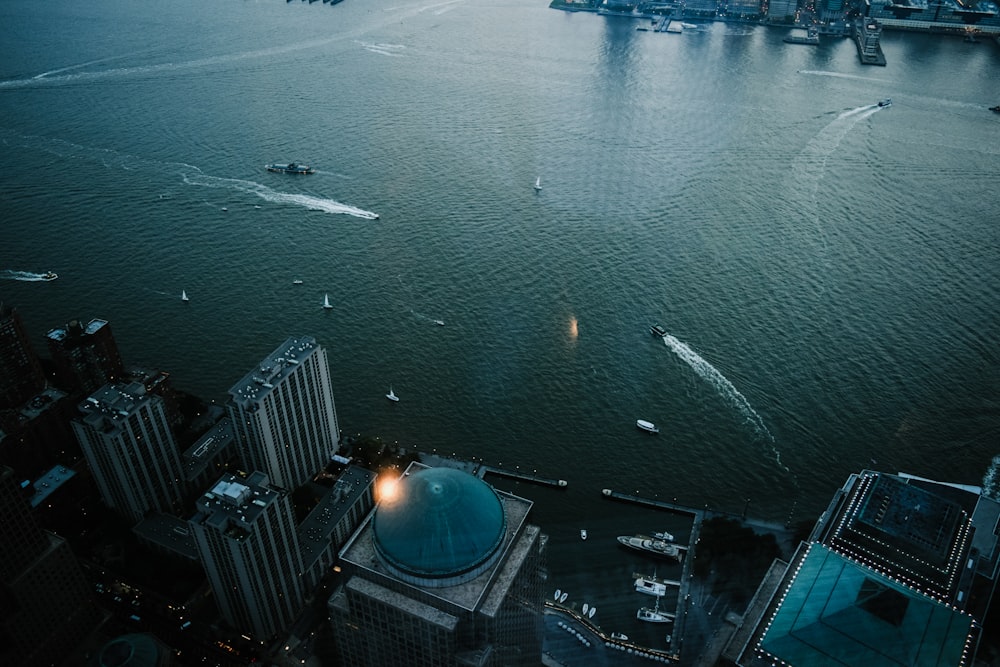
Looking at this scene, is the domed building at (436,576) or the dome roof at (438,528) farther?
the dome roof at (438,528)

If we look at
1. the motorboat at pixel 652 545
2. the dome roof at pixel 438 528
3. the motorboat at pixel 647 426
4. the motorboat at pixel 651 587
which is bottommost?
the motorboat at pixel 651 587

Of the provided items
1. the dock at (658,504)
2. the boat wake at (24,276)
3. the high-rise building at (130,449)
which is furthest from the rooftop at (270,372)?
the boat wake at (24,276)

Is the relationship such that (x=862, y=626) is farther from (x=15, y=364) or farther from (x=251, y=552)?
(x=15, y=364)

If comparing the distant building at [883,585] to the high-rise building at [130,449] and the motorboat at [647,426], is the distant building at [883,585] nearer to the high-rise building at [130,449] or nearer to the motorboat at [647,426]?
the motorboat at [647,426]

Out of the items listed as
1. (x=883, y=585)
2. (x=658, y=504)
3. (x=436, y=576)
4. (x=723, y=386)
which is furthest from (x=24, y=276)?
(x=883, y=585)

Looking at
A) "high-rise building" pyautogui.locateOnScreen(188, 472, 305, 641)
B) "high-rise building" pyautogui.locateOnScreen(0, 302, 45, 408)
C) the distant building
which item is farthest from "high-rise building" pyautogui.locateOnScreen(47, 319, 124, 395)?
the distant building

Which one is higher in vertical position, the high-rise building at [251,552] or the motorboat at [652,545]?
the high-rise building at [251,552]

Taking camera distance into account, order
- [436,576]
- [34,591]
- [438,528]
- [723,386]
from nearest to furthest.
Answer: [436,576] < [438,528] < [34,591] < [723,386]
